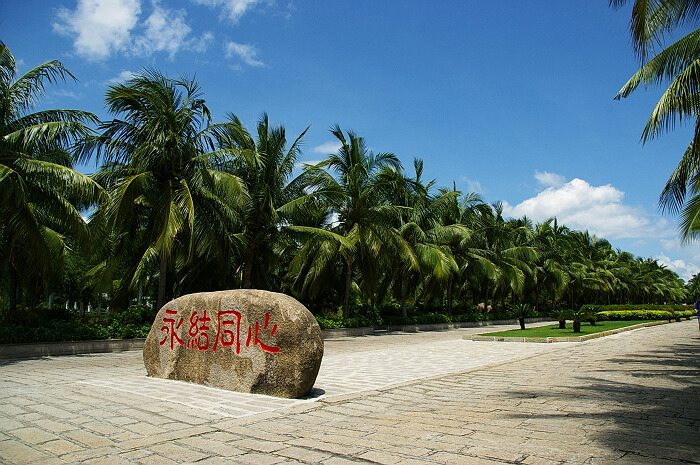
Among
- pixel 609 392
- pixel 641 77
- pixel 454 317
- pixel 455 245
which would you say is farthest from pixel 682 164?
Result: pixel 454 317

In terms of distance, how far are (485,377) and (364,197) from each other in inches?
533

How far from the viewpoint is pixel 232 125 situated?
16.3m

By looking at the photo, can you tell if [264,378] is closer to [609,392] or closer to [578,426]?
[578,426]

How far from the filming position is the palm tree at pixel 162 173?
15.0 metres

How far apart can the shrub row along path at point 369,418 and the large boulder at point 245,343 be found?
264mm

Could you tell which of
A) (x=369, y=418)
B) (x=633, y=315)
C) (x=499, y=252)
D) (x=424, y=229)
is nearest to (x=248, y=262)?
(x=424, y=229)

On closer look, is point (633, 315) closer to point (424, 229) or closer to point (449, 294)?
point (449, 294)

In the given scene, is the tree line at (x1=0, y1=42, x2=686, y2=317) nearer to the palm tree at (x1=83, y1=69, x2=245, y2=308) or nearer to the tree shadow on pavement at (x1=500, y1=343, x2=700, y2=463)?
the palm tree at (x1=83, y1=69, x2=245, y2=308)

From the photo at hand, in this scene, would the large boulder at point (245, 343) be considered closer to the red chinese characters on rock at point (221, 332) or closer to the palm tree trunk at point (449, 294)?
the red chinese characters on rock at point (221, 332)

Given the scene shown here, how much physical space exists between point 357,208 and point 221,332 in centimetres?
1516

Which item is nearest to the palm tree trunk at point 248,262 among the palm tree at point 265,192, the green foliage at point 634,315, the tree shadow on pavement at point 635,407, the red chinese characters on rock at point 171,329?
the palm tree at point 265,192

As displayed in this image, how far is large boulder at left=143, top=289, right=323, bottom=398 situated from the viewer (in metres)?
7.10

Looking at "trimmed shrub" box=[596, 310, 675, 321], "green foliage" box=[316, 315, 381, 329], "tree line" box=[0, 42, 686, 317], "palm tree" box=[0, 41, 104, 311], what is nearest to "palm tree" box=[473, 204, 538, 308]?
"tree line" box=[0, 42, 686, 317]

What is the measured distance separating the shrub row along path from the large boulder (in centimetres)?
26
